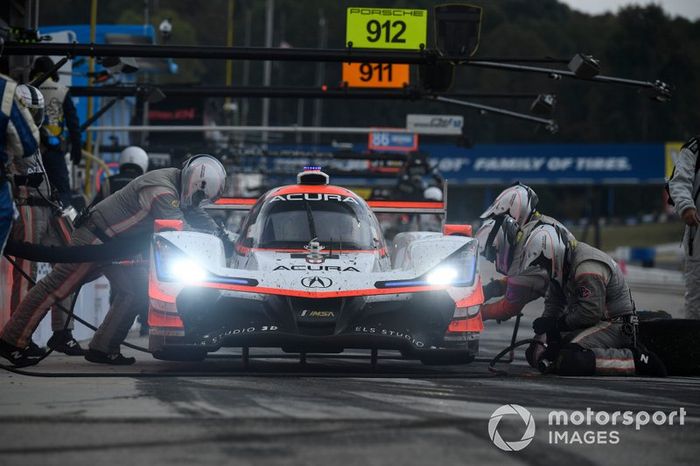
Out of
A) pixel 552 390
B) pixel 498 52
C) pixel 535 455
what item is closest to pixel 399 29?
pixel 552 390

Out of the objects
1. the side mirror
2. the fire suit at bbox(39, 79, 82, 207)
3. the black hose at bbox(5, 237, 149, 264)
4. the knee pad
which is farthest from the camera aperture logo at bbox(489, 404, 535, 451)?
the fire suit at bbox(39, 79, 82, 207)

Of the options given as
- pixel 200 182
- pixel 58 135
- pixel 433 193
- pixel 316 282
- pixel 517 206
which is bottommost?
pixel 433 193

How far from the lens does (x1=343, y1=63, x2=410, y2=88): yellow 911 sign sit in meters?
18.6

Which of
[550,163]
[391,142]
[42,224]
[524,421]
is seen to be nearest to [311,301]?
[524,421]

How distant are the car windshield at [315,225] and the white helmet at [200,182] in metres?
0.40

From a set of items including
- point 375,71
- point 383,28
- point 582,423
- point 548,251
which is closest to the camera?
point 582,423

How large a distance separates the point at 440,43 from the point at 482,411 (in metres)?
7.48

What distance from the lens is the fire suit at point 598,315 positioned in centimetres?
955

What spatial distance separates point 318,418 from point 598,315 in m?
3.93

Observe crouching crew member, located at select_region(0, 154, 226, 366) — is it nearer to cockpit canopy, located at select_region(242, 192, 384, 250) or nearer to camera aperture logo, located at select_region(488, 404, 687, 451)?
cockpit canopy, located at select_region(242, 192, 384, 250)

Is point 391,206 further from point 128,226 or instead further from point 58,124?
point 58,124

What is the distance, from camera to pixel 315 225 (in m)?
10.5

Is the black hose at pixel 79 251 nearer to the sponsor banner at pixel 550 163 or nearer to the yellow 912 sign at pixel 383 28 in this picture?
the yellow 912 sign at pixel 383 28

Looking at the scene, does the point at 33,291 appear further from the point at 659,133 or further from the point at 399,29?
the point at 659,133
